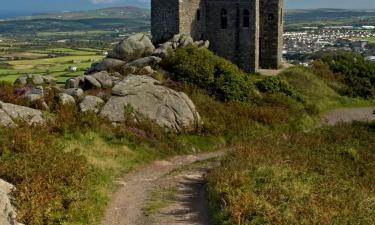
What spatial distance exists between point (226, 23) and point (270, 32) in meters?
4.89

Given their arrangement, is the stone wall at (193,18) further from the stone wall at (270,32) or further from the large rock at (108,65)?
the large rock at (108,65)

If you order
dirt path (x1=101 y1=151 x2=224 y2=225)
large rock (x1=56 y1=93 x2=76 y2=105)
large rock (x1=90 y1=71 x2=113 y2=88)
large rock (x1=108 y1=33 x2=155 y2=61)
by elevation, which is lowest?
dirt path (x1=101 y1=151 x2=224 y2=225)

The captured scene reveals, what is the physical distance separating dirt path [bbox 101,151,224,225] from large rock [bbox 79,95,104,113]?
5.05 m

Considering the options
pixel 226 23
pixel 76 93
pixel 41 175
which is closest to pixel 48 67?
pixel 226 23

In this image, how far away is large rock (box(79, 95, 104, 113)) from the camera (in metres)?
27.1

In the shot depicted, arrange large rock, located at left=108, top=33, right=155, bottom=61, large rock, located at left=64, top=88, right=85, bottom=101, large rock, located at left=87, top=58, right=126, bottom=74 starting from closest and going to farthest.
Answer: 1. large rock, located at left=64, top=88, right=85, bottom=101
2. large rock, located at left=87, top=58, right=126, bottom=74
3. large rock, located at left=108, top=33, right=155, bottom=61

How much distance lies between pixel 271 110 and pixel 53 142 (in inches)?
679

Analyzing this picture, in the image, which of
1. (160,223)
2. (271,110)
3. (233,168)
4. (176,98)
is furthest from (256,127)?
(160,223)

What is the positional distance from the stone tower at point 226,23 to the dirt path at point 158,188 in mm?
19129

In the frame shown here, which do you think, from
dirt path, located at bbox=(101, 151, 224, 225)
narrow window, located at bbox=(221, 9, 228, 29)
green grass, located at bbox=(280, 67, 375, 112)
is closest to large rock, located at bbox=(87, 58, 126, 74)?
narrow window, located at bbox=(221, 9, 228, 29)

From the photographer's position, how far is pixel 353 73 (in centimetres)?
5034

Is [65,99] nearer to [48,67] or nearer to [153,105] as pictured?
[153,105]

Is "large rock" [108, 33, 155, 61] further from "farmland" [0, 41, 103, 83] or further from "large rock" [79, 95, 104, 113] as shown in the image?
"farmland" [0, 41, 103, 83]

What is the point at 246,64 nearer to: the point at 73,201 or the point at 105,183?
the point at 105,183
